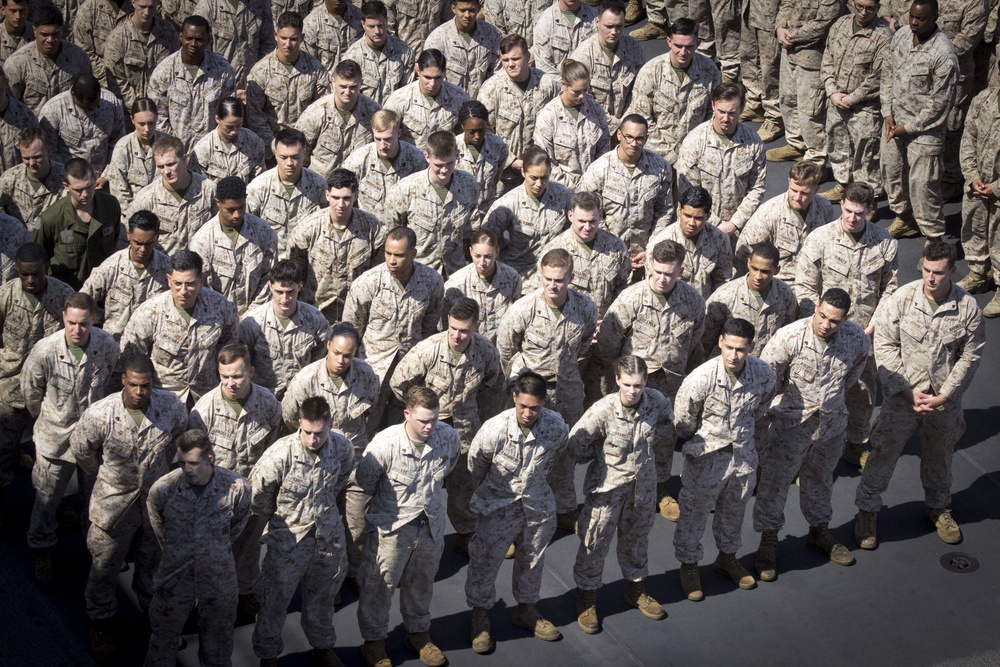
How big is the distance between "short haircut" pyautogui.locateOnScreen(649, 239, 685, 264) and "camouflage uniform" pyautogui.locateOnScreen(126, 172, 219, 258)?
3.09 metres

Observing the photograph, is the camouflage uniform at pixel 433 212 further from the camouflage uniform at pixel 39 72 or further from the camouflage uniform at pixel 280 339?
the camouflage uniform at pixel 39 72

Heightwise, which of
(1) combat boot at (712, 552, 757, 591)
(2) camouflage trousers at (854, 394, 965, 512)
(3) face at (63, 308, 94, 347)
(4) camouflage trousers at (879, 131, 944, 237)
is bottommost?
(1) combat boot at (712, 552, 757, 591)

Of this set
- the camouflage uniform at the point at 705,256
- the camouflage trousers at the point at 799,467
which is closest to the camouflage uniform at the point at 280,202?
the camouflage uniform at the point at 705,256

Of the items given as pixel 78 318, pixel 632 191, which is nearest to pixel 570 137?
pixel 632 191

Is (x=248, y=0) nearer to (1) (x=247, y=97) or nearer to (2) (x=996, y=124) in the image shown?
(1) (x=247, y=97)

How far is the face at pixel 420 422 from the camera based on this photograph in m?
8.61

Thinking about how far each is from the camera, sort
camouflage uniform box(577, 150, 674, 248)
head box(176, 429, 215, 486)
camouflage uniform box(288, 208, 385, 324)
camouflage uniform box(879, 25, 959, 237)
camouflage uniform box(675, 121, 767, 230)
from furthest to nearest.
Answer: camouflage uniform box(879, 25, 959, 237), camouflage uniform box(675, 121, 767, 230), camouflage uniform box(577, 150, 674, 248), camouflage uniform box(288, 208, 385, 324), head box(176, 429, 215, 486)

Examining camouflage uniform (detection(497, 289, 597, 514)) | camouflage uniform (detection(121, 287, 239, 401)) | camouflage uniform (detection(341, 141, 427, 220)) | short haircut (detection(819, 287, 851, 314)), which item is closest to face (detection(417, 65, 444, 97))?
camouflage uniform (detection(341, 141, 427, 220))

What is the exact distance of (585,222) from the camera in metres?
10.2

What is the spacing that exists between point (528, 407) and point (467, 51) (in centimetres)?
468

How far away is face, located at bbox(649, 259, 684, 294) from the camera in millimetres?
9758

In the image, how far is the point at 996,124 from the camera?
11.6 metres

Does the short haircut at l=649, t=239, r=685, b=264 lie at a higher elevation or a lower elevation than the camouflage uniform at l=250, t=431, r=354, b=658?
higher

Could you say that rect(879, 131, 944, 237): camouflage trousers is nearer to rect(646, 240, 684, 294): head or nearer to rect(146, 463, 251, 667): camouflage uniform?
rect(646, 240, 684, 294): head
